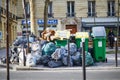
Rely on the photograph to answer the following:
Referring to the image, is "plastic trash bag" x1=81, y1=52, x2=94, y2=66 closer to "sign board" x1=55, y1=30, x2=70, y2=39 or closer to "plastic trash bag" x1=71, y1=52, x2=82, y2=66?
"plastic trash bag" x1=71, y1=52, x2=82, y2=66

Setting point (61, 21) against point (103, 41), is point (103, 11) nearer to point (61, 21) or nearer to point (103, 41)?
point (61, 21)

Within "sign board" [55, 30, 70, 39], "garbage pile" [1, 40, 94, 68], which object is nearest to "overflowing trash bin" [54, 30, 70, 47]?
"sign board" [55, 30, 70, 39]

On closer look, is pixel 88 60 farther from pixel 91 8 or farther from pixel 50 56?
pixel 91 8

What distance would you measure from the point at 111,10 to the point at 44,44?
31.2 meters

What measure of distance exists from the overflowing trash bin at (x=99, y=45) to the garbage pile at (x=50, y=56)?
1.07 metres

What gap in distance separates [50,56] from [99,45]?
286cm

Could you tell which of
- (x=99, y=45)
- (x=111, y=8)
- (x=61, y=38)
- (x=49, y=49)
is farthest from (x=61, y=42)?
(x=111, y=8)

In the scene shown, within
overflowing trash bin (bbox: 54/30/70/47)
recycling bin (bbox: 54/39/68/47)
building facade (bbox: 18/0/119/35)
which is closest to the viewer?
overflowing trash bin (bbox: 54/30/70/47)

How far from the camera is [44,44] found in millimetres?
20375

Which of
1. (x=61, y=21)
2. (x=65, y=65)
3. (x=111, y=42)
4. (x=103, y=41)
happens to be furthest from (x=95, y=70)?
(x=61, y=21)

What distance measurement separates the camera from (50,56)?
1867cm

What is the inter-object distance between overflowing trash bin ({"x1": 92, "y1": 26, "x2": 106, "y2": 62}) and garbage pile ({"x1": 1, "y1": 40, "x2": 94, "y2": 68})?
1068 millimetres

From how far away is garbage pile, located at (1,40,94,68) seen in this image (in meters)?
18.2

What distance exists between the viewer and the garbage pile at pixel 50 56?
18.2m
